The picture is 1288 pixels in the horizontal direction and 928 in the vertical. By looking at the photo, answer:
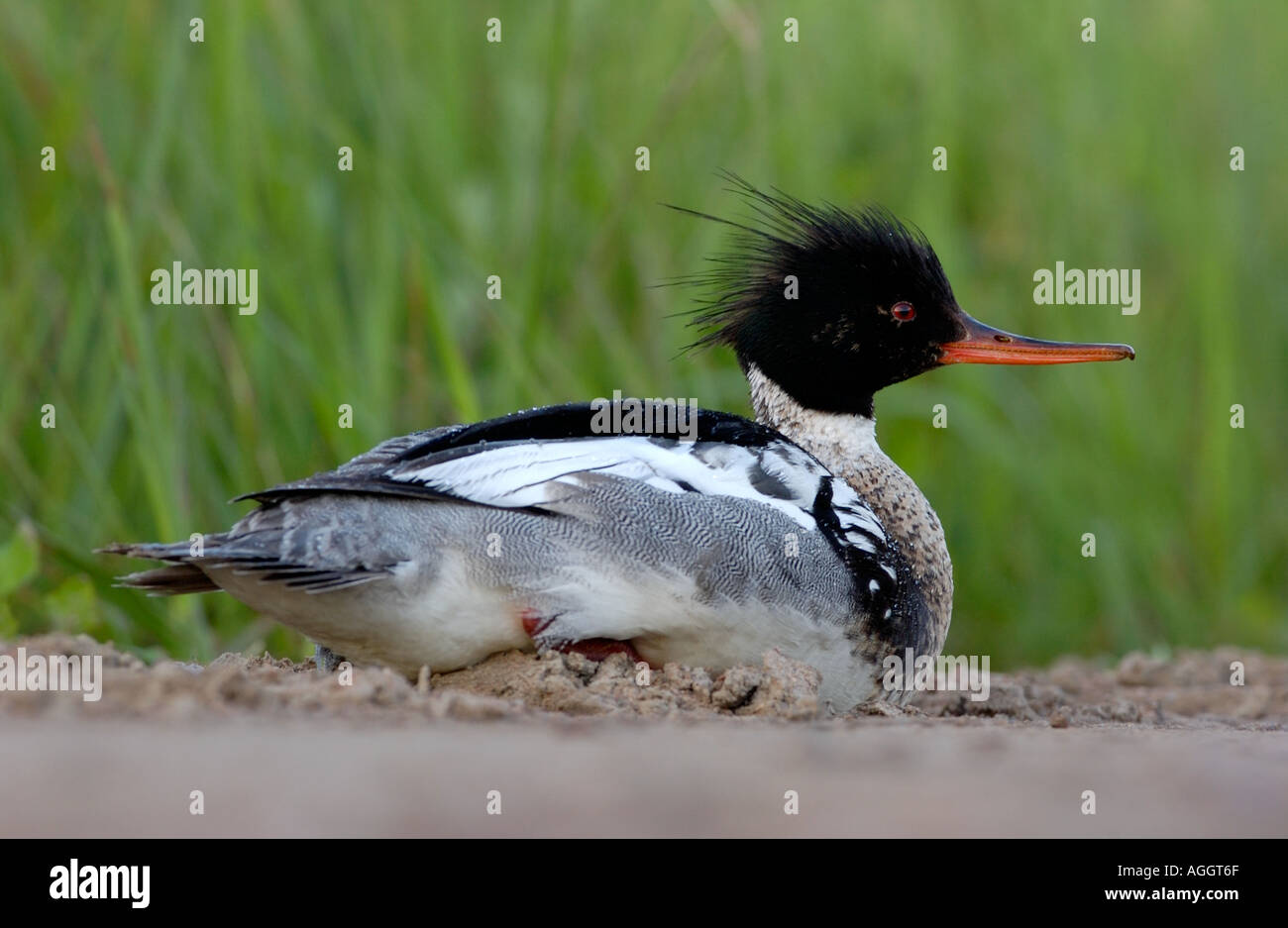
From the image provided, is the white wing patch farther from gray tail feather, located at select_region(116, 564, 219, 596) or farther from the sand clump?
gray tail feather, located at select_region(116, 564, 219, 596)

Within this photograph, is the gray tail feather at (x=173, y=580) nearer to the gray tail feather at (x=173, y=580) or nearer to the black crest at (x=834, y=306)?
the gray tail feather at (x=173, y=580)

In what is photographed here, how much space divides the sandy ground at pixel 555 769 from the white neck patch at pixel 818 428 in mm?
1480

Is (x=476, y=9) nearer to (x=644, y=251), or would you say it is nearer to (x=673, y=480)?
(x=644, y=251)

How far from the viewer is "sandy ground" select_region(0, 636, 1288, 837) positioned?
2.22m

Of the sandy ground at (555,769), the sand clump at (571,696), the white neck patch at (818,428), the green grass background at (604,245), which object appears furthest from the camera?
the green grass background at (604,245)

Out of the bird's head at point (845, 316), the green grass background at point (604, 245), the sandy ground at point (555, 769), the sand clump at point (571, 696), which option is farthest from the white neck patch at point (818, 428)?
the sandy ground at point (555, 769)

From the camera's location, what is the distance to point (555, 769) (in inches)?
96.1

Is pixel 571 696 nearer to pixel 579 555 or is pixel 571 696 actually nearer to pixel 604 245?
pixel 579 555

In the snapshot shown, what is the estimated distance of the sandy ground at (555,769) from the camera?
2219mm

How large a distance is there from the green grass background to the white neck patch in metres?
1.15

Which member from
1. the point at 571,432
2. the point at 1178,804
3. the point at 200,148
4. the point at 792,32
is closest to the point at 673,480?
the point at 571,432

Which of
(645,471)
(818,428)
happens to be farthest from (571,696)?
(818,428)

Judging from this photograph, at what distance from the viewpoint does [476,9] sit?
698cm

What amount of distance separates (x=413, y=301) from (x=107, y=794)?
4072 mm
